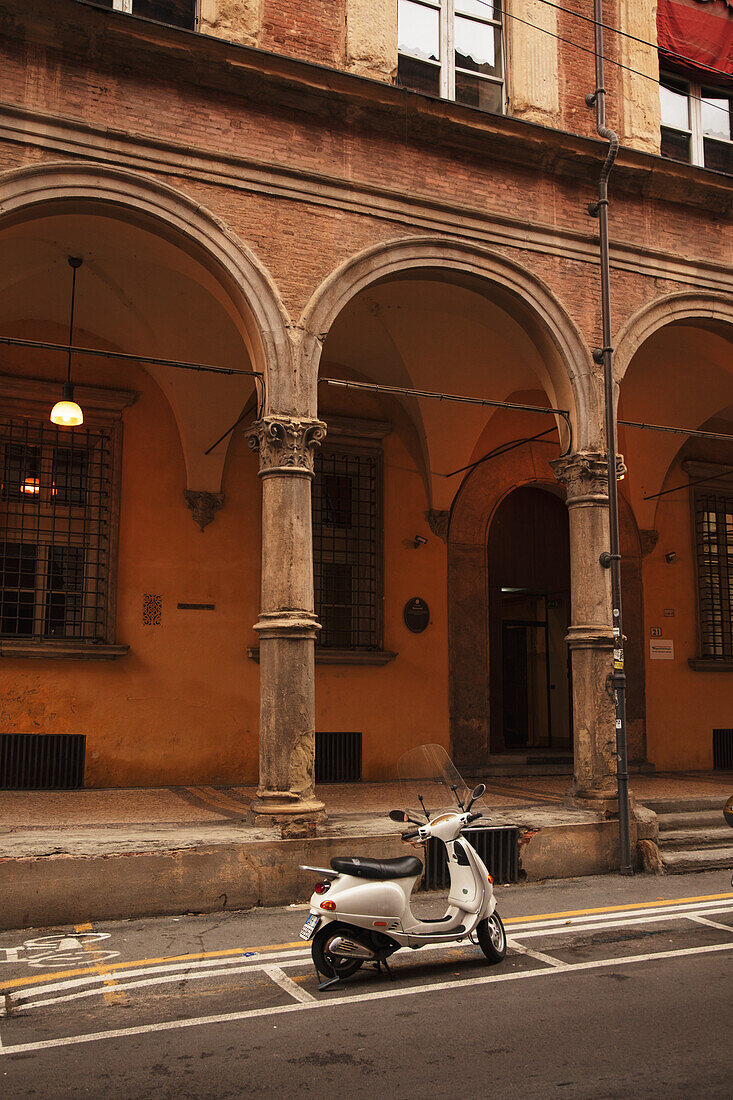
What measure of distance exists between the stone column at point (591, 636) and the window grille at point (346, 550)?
3.81 metres

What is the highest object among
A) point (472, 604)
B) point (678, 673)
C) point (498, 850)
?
point (472, 604)

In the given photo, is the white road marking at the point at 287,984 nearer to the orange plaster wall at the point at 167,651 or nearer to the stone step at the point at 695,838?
the stone step at the point at 695,838

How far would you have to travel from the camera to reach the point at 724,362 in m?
12.2

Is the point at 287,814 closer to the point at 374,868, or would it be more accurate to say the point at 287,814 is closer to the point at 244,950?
the point at 244,950

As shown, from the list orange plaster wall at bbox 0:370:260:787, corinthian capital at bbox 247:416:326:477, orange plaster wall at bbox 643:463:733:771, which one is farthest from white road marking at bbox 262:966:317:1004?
orange plaster wall at bbox 643:463:733:771

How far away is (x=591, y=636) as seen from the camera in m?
9.75

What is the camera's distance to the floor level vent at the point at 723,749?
15344 millimetres

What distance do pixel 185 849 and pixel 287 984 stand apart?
219 cm

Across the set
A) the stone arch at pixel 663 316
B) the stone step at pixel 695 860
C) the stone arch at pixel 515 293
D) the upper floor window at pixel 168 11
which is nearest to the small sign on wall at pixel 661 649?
the stone arch at pixel 663 316

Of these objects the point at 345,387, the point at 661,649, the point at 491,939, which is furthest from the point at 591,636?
the point at 661,649

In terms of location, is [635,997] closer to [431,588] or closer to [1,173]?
[1,173]

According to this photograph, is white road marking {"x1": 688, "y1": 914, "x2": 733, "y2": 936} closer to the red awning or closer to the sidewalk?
the sidewalk

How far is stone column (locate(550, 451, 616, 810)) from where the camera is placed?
9641 millimetres

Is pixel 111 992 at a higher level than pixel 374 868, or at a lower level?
lower
